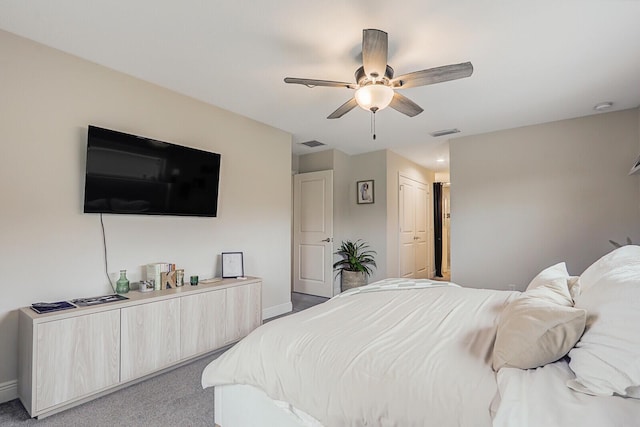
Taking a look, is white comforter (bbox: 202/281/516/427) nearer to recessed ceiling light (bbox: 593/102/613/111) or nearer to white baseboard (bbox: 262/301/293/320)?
white baseboard (bbox: 262/301/293/320)

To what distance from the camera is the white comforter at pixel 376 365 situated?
41.1 inches

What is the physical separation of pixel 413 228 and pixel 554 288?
4.54 meters

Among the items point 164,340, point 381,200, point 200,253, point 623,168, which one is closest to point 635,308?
point 164,340

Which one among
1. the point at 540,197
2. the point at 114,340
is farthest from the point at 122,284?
the point at 540,197

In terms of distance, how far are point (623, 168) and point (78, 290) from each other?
5464 millimetres

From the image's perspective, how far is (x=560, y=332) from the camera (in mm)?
1087

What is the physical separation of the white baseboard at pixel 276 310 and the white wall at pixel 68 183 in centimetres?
97

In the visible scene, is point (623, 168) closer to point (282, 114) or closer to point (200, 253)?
point (282, 114)

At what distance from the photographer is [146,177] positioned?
2684 millimetres

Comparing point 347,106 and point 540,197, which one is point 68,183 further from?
point 540,197

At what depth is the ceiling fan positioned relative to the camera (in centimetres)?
194

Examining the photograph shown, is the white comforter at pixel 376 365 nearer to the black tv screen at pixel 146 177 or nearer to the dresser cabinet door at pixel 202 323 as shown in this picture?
the dresser cabinet door at pixel 202 323

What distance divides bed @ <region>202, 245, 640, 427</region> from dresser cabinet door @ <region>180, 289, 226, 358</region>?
3.70 ft

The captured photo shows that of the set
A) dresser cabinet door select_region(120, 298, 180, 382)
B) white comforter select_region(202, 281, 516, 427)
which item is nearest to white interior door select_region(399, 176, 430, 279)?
white comforter select_region(202, 281, 516, 427)
